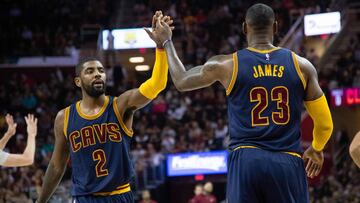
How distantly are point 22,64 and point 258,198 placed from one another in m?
21.8

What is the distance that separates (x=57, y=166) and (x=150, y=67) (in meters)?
19.8

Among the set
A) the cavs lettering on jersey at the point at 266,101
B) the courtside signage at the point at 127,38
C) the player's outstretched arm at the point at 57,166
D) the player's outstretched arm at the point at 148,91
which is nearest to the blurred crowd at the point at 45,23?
the courtside signage at the point at 127,38

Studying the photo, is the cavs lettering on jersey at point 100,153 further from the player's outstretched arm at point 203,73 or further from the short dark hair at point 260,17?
the short dark hair at point 260,17

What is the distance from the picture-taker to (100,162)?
22.2 ft

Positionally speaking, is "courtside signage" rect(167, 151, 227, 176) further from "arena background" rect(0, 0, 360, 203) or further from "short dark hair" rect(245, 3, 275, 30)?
"short dark hair" rect(245, 3, 275, 30)

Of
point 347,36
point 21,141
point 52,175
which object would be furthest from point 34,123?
point 347,36

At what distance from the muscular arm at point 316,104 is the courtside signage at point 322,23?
18008 millimetres

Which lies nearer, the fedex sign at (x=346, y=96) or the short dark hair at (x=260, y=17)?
the short dark hair at (x=260, y=17)

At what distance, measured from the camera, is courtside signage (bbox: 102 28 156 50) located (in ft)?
83.0

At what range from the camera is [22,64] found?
2636cm

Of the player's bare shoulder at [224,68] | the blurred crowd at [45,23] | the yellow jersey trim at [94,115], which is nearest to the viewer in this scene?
the player's bare shoulder at [224,68]

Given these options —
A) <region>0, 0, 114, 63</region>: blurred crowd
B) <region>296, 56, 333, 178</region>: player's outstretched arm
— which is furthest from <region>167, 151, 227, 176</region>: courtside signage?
<region>296, 56, 333, 178</region>: player's outstretched arm

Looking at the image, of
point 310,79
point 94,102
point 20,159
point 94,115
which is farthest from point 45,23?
point 310,79

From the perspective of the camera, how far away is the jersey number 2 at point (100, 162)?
676 centimetres
